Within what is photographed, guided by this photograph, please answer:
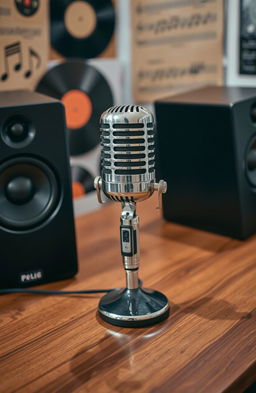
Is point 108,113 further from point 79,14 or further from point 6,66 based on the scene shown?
point 79,14

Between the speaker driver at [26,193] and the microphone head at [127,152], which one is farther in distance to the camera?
the speaker driver at [26,193]

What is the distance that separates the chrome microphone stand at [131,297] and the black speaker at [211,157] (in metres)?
0.27

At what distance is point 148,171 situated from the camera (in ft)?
2.23

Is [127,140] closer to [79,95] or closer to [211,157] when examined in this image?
[211,157]

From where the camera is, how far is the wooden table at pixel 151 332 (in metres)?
0.60

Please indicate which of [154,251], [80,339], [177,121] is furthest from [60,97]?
[80,339]

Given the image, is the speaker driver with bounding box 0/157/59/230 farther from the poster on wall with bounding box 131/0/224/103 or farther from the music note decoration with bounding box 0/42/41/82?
the poster on wall with bounding box 131/0/224/103

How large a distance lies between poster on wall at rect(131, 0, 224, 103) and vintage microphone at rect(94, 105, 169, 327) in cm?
56

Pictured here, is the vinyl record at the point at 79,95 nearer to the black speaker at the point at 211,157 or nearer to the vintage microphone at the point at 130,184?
the black speaker at the point at 211,157

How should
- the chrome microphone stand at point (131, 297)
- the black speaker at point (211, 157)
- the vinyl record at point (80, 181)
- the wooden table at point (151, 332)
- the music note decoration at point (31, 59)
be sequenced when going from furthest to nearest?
the vinyl record at point (80, 181) → the music note decoration at point (31, 59) → the black speaker at point (211, 157) → the chrome microphone stand at point (131, 297) → the wooden table at point (151, 332)

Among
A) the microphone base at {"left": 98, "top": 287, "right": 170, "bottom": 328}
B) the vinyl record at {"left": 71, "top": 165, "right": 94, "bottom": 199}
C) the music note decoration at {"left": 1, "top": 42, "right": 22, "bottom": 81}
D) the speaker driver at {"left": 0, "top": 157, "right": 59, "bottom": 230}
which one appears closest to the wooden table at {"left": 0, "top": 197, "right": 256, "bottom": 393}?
the microphone base at {"left": 98, "top": 287, "right": 170, "bottom": 328}

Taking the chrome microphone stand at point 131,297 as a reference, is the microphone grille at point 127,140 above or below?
above

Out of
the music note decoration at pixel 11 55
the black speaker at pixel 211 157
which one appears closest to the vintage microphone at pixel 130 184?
the black speaker at pixel 211 157

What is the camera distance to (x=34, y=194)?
82 cm
